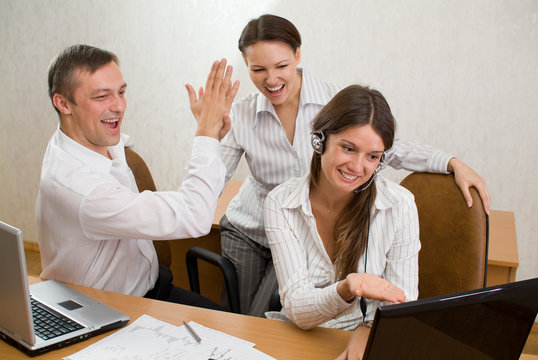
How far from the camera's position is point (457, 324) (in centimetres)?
83

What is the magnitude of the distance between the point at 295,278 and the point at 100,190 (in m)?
0.60

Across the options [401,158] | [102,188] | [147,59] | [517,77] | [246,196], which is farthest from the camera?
[147,59]

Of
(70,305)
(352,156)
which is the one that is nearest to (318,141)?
(352,156)

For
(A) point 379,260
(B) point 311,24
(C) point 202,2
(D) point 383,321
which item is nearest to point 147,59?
(C) point 202,2

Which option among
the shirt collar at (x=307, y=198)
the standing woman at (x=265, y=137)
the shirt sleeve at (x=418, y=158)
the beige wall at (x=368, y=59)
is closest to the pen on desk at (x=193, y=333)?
the shirt collar at (x=307, y=198)

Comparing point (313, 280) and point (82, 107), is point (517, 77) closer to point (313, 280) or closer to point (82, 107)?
point (313, 280)

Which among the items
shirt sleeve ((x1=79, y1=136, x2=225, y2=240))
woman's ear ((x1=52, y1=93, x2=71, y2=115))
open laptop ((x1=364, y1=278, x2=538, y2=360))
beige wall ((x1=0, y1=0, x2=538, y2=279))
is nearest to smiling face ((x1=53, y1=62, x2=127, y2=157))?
woman's ear ((x1=52, y1=93, x2=71, y2=115))

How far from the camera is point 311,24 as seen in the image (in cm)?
285

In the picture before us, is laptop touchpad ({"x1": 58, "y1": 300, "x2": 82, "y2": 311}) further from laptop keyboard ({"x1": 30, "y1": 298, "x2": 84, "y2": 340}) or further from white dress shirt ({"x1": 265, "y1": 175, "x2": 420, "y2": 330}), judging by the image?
white dress shirt ({"x1": 265, "y1": 175, "x2": 420, "y2": 330})

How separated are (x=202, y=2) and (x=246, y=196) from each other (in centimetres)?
157

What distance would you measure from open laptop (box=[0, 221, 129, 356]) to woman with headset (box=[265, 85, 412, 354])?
49 centimetres

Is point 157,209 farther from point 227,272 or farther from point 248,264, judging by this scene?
point 248,264

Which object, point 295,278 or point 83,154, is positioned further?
point 83,154

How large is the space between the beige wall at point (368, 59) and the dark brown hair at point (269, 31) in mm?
1066
